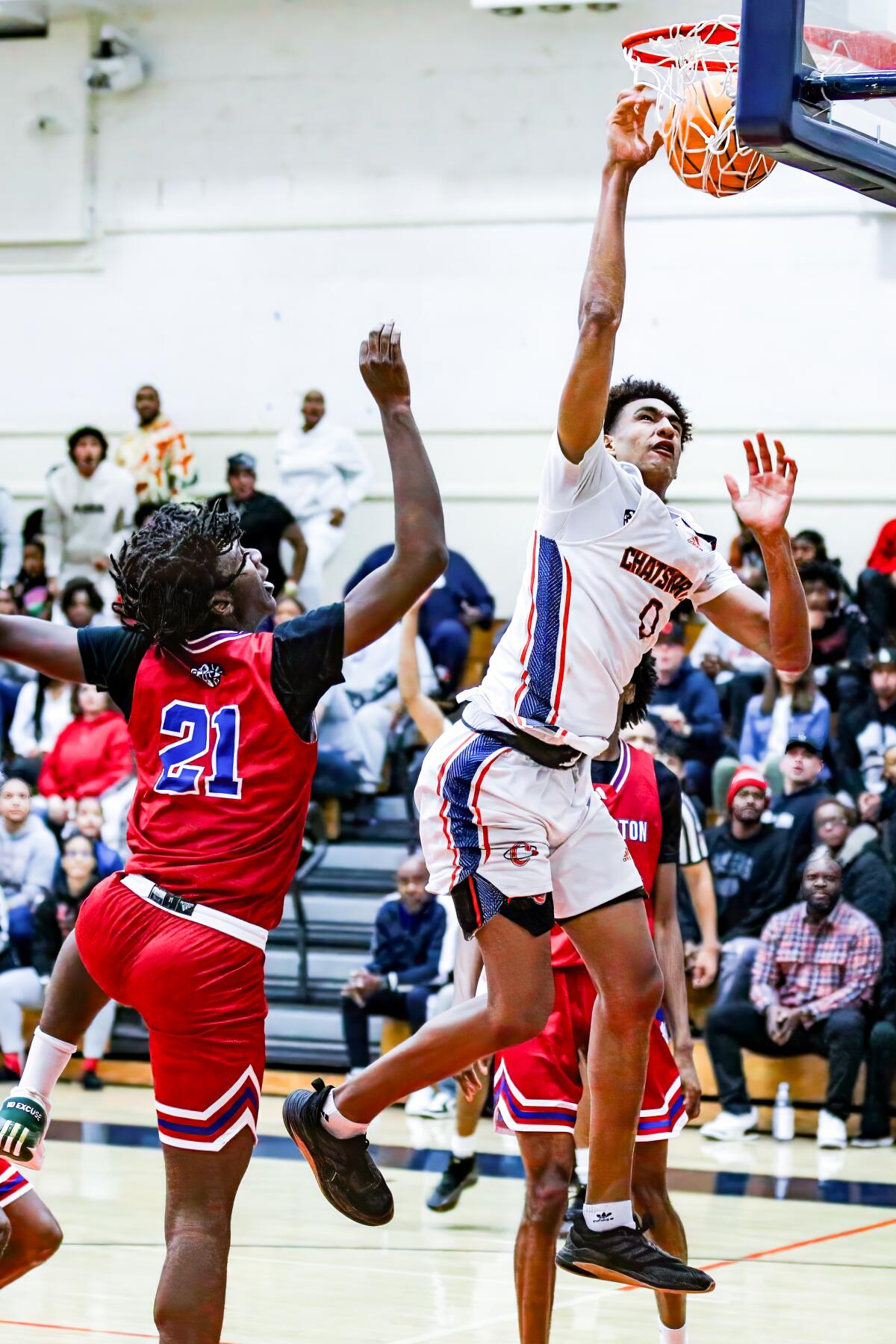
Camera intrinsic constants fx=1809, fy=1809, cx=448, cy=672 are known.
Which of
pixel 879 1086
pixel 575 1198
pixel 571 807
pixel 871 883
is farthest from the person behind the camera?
pixel 871 883

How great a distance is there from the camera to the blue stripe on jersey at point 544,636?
443 centimetres

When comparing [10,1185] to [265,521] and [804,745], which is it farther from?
[265,521]

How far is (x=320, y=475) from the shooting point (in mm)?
15000

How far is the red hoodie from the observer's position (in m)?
12.4

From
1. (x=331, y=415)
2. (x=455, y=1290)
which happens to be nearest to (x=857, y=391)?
(x=331, y=415)

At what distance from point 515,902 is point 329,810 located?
Result: 8.72 meters

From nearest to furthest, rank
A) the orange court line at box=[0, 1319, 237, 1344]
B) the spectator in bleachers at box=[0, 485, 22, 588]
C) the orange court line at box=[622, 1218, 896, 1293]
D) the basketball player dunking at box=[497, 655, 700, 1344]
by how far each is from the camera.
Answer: the basketball player dunking at box=[497, 655, 700, 1344] < the orange court line at box=[0, 1319, 237, 1344] < the orange court line at box=[622, 1218, 896, 1293] < the spectator in bleachers at box=[0, 485, 22, 588]

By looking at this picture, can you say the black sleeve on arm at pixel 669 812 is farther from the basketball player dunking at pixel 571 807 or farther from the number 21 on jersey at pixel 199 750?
the number 21 on jersey at pixel 199 750

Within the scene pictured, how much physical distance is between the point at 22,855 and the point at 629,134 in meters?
8.47

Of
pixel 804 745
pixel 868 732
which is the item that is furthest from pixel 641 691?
pixel 868 732

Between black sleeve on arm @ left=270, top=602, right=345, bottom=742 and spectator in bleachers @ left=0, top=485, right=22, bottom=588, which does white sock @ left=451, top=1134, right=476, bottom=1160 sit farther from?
spectator in bleachers @ left=0, top=485, right=22, bottom=588

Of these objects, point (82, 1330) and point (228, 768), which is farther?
point (82, 1330)

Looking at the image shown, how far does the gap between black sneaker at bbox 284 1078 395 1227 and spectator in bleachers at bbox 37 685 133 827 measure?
26.0 feet

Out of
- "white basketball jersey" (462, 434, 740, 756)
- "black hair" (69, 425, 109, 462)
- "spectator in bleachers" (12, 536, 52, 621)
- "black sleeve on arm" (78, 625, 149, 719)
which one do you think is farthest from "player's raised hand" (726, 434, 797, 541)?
"black hair" (69, 425, 109, 462)
